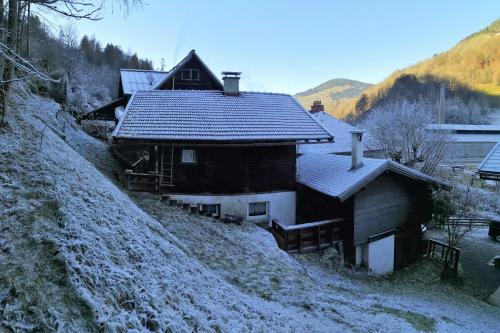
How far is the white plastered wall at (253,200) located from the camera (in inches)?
580

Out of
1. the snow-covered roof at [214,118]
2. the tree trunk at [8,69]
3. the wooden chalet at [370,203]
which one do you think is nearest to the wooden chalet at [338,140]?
the snow-covered roof at [214,118]

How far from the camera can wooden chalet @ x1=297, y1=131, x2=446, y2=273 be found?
13.9m

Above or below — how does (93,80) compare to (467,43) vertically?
below

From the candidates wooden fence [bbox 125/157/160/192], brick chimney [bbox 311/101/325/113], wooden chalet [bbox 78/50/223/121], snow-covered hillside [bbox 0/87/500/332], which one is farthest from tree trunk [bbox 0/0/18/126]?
brick chimney [bbox 311/101/325/113]

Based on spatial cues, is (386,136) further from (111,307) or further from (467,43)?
(467,43)

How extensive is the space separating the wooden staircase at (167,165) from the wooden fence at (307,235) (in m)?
4.84

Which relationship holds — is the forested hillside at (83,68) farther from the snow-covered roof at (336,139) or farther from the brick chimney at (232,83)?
the snow-covered roof at (336,139)

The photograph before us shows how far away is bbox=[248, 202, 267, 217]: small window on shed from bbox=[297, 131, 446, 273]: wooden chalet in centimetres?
171

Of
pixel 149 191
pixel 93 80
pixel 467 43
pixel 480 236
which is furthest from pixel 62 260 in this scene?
pixel 467 43

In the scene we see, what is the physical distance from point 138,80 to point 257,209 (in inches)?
595

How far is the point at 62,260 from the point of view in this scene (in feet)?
13.6

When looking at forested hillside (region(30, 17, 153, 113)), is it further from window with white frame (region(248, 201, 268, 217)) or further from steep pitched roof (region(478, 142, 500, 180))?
steep pitched roof (region(478, 142, 500, 180))

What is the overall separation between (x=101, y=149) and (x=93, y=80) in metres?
47.8

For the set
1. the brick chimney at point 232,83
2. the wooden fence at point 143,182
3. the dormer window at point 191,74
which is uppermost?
the dormer window at point 191,74
